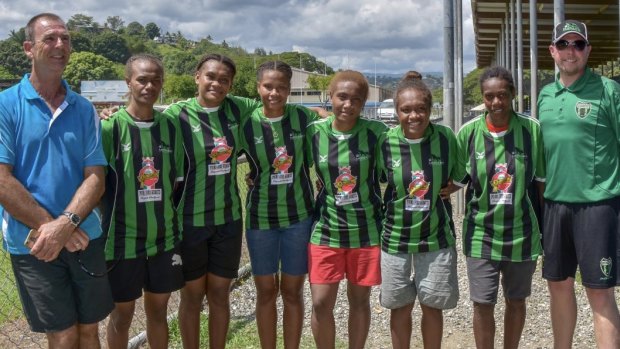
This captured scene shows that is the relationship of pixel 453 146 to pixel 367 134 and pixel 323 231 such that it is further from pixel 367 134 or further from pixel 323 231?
pixel 323 231

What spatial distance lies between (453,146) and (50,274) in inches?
102

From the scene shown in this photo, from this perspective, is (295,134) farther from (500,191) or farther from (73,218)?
(73,218)

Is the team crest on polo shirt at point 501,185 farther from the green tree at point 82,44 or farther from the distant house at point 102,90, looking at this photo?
the green tree at point 82,44

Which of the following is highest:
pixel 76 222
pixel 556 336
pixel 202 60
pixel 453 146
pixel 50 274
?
pixel 202 60

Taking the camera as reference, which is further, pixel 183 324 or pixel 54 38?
pixel 183 324

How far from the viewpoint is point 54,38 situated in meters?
3.57

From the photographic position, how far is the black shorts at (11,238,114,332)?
11.6 ft

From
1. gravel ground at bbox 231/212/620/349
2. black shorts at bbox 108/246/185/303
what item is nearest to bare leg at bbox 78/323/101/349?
black shorts at bbox 108/246/185/303

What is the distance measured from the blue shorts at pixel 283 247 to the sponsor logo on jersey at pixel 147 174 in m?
0.78

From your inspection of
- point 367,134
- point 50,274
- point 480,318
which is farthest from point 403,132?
point 50,274

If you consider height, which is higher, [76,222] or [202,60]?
[202,60]

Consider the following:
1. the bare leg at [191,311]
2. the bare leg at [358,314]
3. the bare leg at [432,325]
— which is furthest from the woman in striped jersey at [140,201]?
the bare leg at [432,325]

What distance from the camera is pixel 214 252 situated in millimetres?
4488

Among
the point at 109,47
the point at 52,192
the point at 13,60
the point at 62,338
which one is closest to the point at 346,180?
the point at 52,192
